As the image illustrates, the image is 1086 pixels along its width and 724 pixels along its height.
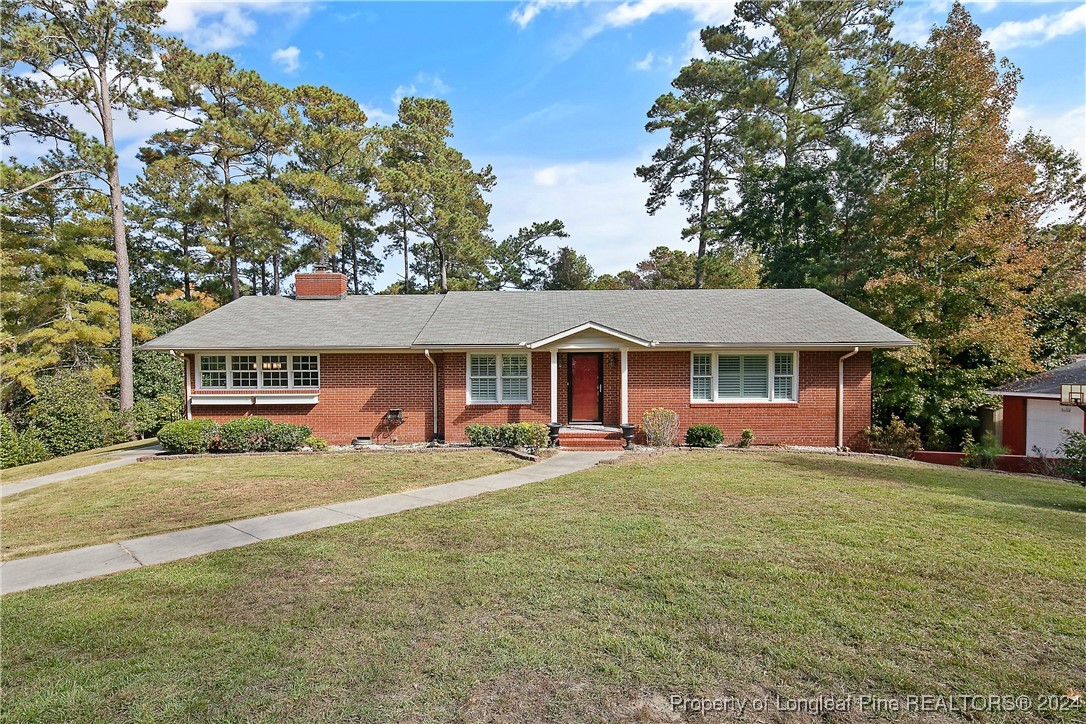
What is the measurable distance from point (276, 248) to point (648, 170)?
20211 mm

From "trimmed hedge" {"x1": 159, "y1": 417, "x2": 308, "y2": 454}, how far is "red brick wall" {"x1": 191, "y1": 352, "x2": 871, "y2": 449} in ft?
3.45

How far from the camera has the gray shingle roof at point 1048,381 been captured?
1404cm

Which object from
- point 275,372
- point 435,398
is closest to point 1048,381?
point 435,398

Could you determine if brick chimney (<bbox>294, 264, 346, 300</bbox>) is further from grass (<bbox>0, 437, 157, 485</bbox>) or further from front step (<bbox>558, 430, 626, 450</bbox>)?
front step (<bbox>558, 430, 626, 450</bbox>)

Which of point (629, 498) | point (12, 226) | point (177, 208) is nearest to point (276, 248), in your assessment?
point (177, 208)

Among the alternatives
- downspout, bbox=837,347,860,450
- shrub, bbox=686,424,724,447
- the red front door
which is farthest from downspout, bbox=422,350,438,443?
downspout, bbox=837,347,860,450

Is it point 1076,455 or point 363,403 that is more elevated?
point 363,403

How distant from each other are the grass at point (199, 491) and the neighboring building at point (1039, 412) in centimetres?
1434

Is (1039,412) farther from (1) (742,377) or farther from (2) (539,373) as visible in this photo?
(2) (539,373)

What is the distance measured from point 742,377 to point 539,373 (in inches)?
219

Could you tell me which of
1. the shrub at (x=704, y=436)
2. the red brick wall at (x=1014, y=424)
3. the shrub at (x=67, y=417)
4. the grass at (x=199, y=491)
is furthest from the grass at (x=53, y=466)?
the red brick wall at (x=1014, y=424)

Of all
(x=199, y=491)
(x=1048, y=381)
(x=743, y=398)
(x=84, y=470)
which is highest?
(x=1048, y=381)

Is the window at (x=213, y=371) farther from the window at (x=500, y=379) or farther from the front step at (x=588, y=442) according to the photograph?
the front step at (x=588, y=442)

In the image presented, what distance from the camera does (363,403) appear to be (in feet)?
47.2
